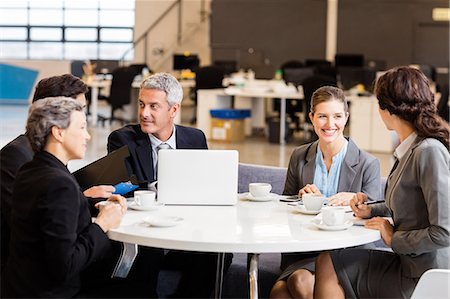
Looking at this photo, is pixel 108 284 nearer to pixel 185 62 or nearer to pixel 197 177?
pixel 197 177

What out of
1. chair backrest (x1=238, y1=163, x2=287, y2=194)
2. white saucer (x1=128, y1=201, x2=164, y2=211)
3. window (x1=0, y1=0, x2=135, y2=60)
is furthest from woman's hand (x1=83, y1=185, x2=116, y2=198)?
window (x1=0, y1=0, x2=135, y2=60)

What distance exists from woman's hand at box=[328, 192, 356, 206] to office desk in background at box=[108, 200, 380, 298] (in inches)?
9.8

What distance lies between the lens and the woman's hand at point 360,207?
11.2 ft

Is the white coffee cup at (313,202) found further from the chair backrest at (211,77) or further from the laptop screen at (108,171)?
the chair backrest at (211,77)

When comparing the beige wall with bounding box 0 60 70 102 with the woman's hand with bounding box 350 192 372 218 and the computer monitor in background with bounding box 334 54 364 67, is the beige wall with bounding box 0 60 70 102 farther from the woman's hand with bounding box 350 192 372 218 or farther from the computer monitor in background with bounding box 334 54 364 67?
the woman's hand with bounding box 350 192 372 218

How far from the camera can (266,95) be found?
495 inches

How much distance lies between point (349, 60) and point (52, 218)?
48.0ft

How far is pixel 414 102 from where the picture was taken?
10.5ft

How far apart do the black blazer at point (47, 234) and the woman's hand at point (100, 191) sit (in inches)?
20.4

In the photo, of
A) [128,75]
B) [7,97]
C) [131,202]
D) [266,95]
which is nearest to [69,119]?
[131,202]

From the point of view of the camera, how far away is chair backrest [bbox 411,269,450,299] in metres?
2.81

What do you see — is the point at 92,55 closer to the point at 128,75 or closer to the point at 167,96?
the point at 128,75

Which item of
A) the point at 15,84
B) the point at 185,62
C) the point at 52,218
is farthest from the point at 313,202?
the point at 15,84

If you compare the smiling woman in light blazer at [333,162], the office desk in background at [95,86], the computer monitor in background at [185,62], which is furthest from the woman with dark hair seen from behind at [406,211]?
the computer monitor in background at [185,62]
